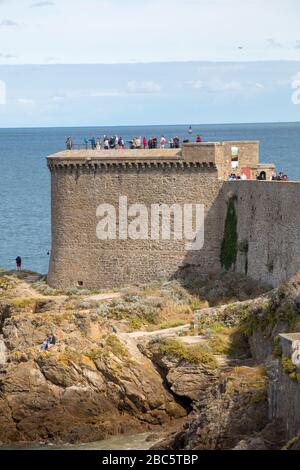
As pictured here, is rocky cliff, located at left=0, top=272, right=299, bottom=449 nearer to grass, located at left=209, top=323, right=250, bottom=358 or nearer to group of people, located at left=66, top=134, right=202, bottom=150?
grass, located at left=209, top=323, right=250, bottom=358

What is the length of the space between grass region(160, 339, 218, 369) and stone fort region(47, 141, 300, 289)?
7.31 m

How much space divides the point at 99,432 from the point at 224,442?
627 centimetres

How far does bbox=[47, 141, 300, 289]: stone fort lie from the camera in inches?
1989

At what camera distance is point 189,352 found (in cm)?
→ 4134

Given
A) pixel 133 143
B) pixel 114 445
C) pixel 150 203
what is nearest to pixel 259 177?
pixel 150 203

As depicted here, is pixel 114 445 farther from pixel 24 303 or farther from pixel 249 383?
pixel 24 303

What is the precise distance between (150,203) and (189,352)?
11.6 metres

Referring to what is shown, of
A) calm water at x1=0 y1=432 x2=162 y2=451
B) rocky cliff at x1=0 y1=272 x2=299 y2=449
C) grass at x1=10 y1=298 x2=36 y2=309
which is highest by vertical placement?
grass at x1=10 y1=298 x2=36 y2=309

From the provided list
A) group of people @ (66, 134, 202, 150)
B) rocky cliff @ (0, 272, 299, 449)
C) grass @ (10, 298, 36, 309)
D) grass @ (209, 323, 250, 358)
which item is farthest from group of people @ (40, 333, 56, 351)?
group of people @ (66, 134, 202, 150)

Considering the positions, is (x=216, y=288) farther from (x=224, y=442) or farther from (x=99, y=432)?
(x=224, y=442)

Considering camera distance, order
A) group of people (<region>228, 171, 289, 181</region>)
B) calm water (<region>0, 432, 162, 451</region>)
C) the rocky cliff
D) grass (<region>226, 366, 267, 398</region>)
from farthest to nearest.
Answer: group of people (<region>228, 171, 289, 181</region>) < calm water (<region>0, 432, 162, 451</region>) < the rocky cliff < grass (<region>226, 366, 267, 398</region>)

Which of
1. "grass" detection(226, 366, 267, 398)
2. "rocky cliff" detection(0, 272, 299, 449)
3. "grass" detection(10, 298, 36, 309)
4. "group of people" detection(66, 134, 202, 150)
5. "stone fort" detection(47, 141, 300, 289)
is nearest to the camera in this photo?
"grass" detection(226, 366, 267, 398)

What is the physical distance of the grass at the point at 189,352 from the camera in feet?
135
